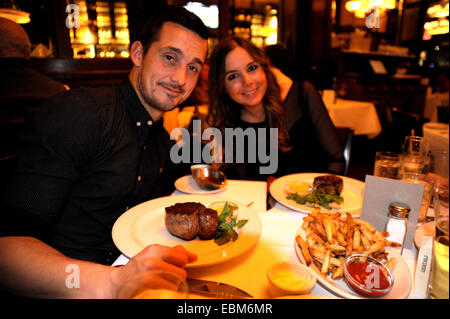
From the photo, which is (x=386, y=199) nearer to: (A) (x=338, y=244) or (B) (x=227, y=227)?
(A) (x=338, y=244)

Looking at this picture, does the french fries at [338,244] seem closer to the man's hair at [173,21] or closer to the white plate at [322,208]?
the white plate at [322,208]

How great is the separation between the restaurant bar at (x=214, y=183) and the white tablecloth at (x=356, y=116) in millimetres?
2848

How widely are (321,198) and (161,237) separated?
2.65ft

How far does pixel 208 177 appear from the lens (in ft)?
5.43

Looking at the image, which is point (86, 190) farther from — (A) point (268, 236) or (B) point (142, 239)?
(A) point (268, 236)

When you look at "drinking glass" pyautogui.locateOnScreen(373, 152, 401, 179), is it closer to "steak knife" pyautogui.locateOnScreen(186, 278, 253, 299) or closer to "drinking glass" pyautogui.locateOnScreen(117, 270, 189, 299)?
"steak knife" pyautogui.locateOnScreen(186, 278, 253, 299)

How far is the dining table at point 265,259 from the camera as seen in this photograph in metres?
0.81

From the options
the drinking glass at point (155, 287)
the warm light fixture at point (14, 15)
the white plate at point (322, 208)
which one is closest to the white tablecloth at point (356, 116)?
the white plate at point (322, 208)

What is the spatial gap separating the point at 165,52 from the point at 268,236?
1.09 metres

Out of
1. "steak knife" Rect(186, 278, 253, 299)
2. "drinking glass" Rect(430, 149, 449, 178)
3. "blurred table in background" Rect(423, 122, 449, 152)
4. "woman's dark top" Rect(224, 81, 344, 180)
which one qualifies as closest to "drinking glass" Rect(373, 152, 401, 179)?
"drinking glass" Rect(430, 149, 449, 178)

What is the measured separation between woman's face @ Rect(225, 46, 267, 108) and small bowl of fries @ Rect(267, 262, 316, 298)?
71.8 inches

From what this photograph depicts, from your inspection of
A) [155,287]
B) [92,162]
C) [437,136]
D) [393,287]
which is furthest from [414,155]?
[437,136]

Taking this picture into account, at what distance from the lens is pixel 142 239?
100cm

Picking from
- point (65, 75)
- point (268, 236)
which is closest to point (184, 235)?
point (268, 236)
